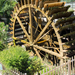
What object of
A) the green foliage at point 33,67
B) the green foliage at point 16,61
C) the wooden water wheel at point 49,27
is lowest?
the green foliage at point 33,67

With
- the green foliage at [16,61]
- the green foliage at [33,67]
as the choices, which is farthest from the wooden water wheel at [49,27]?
the green foliage at [16,61]

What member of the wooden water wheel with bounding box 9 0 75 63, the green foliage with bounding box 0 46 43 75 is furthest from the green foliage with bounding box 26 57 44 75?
the wooden water wheel with bounding box 9 0 75 63

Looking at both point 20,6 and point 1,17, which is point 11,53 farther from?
point 1,17

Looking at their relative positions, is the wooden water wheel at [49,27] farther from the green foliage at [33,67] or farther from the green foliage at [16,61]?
the green foliage at [16,61]

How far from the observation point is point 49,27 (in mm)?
6184

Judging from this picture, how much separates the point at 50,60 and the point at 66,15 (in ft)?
9.16

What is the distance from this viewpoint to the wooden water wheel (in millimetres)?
4578

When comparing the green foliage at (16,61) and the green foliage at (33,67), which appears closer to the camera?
the green foliage at (16,61)

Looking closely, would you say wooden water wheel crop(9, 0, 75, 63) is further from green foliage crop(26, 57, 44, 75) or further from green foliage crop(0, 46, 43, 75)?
green foliage crop(0, 46, 43, 75)

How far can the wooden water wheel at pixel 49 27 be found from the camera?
4578 millimetres

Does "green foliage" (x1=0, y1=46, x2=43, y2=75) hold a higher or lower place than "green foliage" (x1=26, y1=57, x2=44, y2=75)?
higher

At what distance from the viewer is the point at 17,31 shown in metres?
7.98

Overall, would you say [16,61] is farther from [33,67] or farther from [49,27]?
[49,27]

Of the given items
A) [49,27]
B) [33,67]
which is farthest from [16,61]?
[49,27]
